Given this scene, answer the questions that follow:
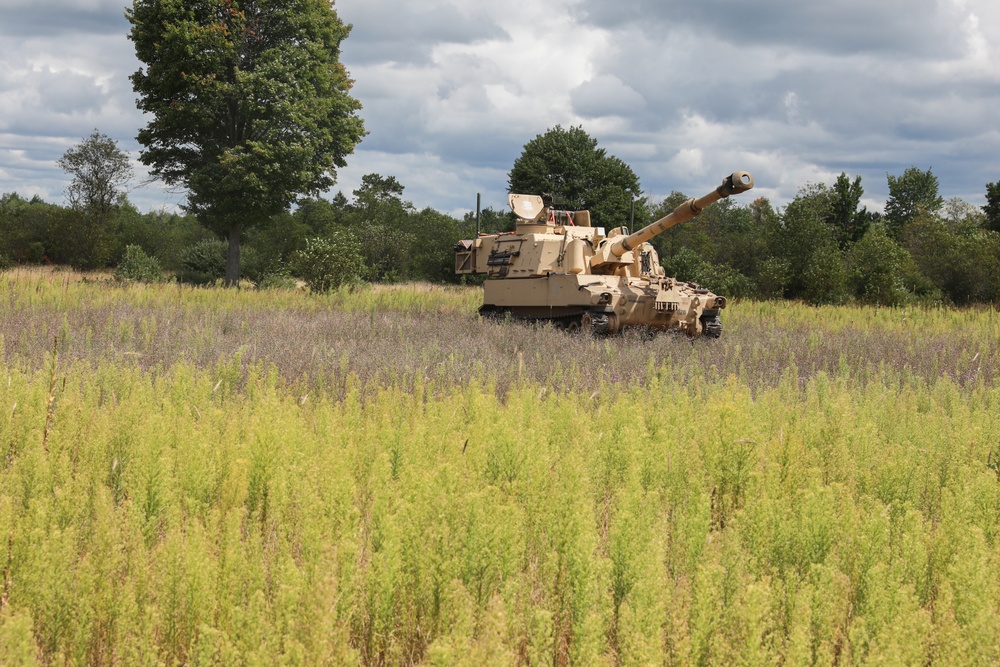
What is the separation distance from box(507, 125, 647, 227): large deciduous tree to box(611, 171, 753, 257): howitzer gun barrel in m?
24.7

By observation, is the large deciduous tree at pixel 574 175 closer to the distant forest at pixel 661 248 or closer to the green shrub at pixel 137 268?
the distant forest at pixel 661 248

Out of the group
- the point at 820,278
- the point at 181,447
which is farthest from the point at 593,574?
the point at 820,278

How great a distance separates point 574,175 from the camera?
40812 millimetres

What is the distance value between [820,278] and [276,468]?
28.9m

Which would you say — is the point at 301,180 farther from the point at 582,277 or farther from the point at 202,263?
the point at 582,277

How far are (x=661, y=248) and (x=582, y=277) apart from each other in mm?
32595

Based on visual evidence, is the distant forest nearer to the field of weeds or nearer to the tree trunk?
the tree trunk

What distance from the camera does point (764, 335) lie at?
49.4 feet

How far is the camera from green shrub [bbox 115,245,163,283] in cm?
2998

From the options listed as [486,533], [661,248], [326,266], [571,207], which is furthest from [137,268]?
[486,533]

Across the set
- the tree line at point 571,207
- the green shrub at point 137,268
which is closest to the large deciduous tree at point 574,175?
the tree line at point 571,207

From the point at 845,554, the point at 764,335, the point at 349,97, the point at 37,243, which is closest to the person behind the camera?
the point at 845,554

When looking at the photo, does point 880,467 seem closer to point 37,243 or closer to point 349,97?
point 349,97

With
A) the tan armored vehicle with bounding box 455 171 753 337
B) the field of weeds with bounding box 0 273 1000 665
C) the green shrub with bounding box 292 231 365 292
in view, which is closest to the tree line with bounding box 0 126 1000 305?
the green shrub with bounding box 292 231 365 292
